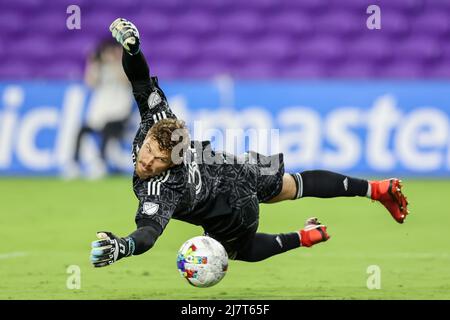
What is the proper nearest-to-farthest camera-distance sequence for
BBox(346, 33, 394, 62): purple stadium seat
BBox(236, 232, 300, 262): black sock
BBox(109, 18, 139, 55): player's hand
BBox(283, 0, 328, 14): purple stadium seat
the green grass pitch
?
BBox(109, 18, 139, 55): player's hand → the green grass pitch → BBox(236, 232, 300, 262): black sock → BBox(346, 33, 394, 62): purple stadium seat → BBox(283, 0, 328, 14): purple stadium seat

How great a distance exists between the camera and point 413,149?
14500mm

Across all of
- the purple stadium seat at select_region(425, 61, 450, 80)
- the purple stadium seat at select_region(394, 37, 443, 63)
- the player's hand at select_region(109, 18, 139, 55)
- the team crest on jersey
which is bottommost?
the team crest on jersey

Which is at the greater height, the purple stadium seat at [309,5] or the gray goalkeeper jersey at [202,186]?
the purple stadium seat at [309,5]

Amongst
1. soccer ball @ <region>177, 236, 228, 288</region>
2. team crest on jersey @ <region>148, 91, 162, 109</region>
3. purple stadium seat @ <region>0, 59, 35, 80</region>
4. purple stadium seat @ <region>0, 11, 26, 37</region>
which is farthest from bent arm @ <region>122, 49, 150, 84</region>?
purple stadium seat @ <region>0, 11, 26, 37</region>

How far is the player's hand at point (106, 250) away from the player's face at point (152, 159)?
2.42ft

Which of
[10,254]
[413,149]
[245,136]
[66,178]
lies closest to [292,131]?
[245,136]

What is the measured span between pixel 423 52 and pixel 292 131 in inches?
166

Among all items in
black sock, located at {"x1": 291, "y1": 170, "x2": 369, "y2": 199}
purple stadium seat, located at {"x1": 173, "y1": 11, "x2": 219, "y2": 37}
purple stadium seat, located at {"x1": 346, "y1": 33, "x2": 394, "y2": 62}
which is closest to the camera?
black sock, located at {"x1": 291, "y1": 170, "x2": 369, "y2": 199}

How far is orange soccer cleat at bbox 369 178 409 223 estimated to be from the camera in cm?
769

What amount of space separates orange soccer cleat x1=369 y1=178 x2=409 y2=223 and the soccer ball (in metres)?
1.70

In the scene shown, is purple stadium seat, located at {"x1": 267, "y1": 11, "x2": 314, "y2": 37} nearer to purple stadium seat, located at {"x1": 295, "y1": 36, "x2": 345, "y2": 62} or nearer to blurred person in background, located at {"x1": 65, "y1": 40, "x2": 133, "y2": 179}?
purple stadium seat, located at {"x1": 295, "y1": 36, "x2": 345, "y2": 62}

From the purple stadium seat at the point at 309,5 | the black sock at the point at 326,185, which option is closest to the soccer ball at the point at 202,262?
the black sock at the point at 326,185

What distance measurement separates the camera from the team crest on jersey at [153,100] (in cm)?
706

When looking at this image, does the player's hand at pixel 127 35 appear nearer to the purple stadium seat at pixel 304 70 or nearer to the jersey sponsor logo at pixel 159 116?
the jersey sponsor logo at pixel 159 116
